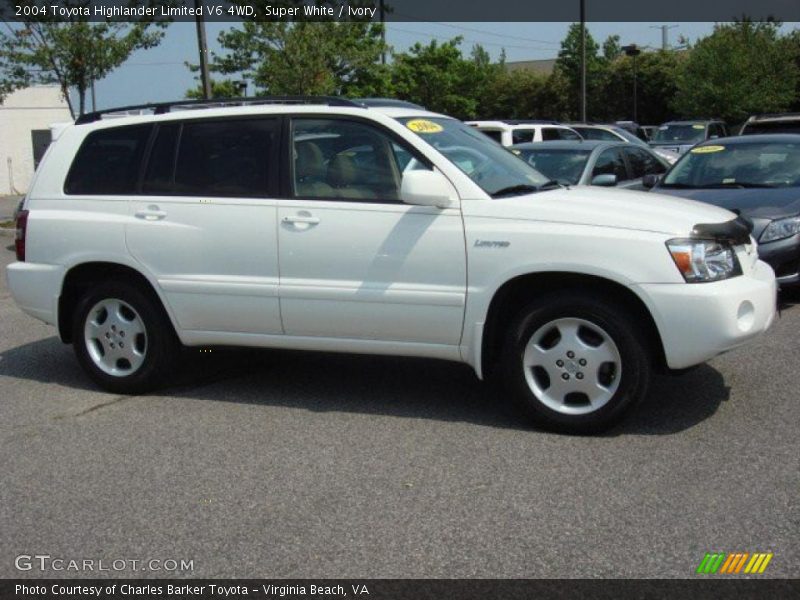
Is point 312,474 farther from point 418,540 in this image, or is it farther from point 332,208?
point 332,208

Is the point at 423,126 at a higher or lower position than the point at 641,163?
higher

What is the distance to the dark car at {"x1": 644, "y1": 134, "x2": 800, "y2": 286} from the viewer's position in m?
8.01

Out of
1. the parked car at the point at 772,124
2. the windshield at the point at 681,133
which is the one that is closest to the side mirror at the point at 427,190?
the parked car at the point at 772,124

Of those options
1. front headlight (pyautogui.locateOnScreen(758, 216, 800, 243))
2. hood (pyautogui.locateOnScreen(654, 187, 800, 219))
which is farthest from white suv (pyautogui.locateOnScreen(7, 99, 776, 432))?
hood (pyautogui.locateOnScreen(654, 187, 800, 219))

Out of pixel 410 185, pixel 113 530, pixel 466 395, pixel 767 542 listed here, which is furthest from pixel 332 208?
pixel 767 542

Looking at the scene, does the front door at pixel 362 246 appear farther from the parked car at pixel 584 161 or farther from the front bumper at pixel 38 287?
the parked car at pixel 584 161

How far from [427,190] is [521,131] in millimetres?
13695

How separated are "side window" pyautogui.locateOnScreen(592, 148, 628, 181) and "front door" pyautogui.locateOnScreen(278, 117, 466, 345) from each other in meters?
5.28

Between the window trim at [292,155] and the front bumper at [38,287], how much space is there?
5.69ft

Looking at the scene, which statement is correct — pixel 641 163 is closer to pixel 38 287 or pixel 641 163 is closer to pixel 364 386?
pixel 364 386

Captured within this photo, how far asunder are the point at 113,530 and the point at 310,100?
115 inches

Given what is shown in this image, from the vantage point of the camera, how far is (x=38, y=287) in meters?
6.46
